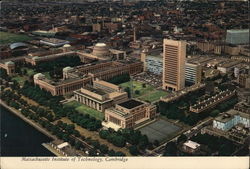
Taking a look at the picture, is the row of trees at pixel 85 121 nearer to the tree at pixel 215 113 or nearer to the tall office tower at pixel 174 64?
the tree at pixel 215 113

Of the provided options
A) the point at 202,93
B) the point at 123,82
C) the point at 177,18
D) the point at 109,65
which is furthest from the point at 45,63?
the point at 177,18

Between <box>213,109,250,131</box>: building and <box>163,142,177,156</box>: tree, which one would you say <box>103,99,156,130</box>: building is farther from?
<box>213,109,250,131</box>: building

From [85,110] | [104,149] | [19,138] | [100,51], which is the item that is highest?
[100,51]

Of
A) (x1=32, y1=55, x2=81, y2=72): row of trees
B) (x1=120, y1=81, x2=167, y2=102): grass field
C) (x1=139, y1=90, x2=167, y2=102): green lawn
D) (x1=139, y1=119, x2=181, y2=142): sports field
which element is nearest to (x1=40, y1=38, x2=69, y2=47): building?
(x1=32, y1=55, x2=81, y2=72): row of trees

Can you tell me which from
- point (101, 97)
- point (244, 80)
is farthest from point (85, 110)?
point (244, 80)

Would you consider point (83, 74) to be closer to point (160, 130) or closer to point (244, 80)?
point (160, 130)

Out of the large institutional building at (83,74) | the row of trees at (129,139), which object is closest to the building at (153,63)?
the large institutional building at (83,74)
